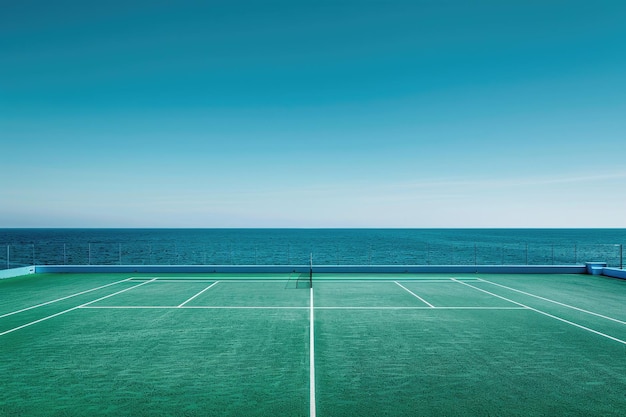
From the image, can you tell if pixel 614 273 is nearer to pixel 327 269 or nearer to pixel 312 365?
pixel 327 269

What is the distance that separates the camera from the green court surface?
6.50m

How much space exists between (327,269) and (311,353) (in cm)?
1367

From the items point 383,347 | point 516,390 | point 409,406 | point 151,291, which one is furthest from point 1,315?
point 516,390

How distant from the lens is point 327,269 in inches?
888

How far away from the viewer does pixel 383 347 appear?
9.34 m

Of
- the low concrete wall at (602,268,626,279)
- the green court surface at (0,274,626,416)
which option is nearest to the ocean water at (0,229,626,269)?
the low concrete wall at (602,268,626,279)

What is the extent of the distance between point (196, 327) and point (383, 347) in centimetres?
577

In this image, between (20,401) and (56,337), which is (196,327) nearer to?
(56,337)

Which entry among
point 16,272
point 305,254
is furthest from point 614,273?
point 305,254

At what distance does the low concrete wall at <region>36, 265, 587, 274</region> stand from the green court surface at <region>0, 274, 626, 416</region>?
215 inches

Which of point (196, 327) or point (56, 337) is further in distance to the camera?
point (196, 327)

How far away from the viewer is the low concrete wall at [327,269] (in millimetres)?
22016

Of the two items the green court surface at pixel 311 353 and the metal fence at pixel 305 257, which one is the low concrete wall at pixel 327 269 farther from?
the metal fence at pixel 305 257

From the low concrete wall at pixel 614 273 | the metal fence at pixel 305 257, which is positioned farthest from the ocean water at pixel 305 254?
the low concrete wall at pixel 614 273
